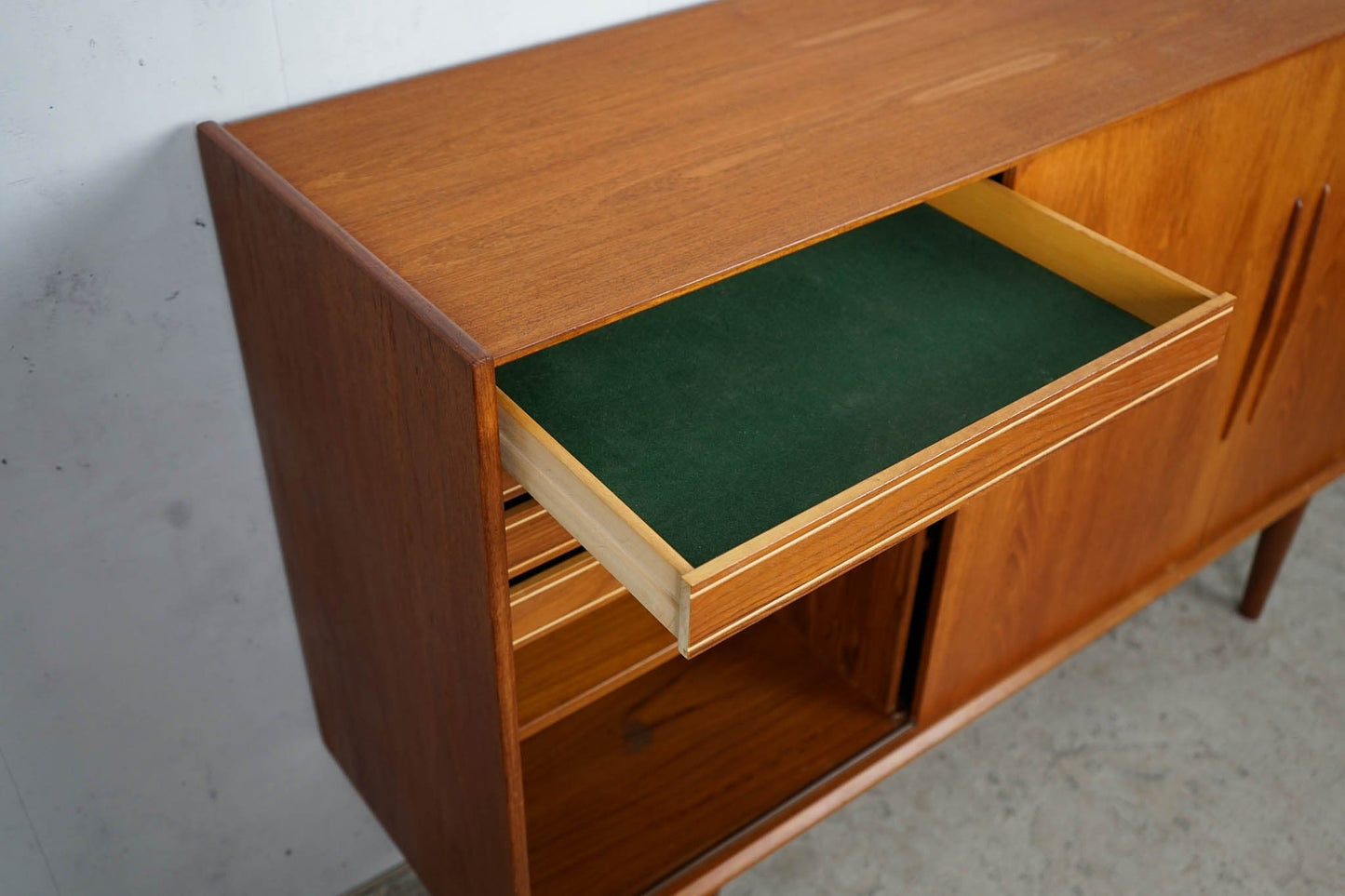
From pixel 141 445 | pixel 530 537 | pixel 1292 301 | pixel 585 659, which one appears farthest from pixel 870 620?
pixel 141 445

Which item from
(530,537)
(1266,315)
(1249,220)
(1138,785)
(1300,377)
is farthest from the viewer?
(1138,785)

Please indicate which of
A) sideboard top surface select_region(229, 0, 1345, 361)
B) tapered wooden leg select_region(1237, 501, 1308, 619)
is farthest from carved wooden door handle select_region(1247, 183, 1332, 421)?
tapered wooden leg select_region(1237, 501, 1308, 619)

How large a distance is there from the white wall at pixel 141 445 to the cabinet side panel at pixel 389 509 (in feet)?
0.13

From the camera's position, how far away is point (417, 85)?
1.01 meters

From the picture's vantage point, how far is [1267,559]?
70.5 inches

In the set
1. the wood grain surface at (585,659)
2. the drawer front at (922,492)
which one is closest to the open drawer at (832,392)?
the drawer front at (922,492)

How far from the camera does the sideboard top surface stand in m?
0.79

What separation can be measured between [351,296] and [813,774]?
66 centimetres

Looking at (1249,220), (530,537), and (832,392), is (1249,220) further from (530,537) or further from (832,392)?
(530,537)

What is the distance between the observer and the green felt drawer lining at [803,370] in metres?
0.86

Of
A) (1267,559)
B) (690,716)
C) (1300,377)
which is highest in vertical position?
(1300,377)

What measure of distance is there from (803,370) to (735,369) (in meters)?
0.05

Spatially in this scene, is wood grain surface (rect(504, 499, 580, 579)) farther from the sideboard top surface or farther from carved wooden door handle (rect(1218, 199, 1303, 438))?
carved wooden door handle (rect(1218, 199, 1303, 438))

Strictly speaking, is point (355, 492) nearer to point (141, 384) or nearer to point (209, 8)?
point (141, 384)
